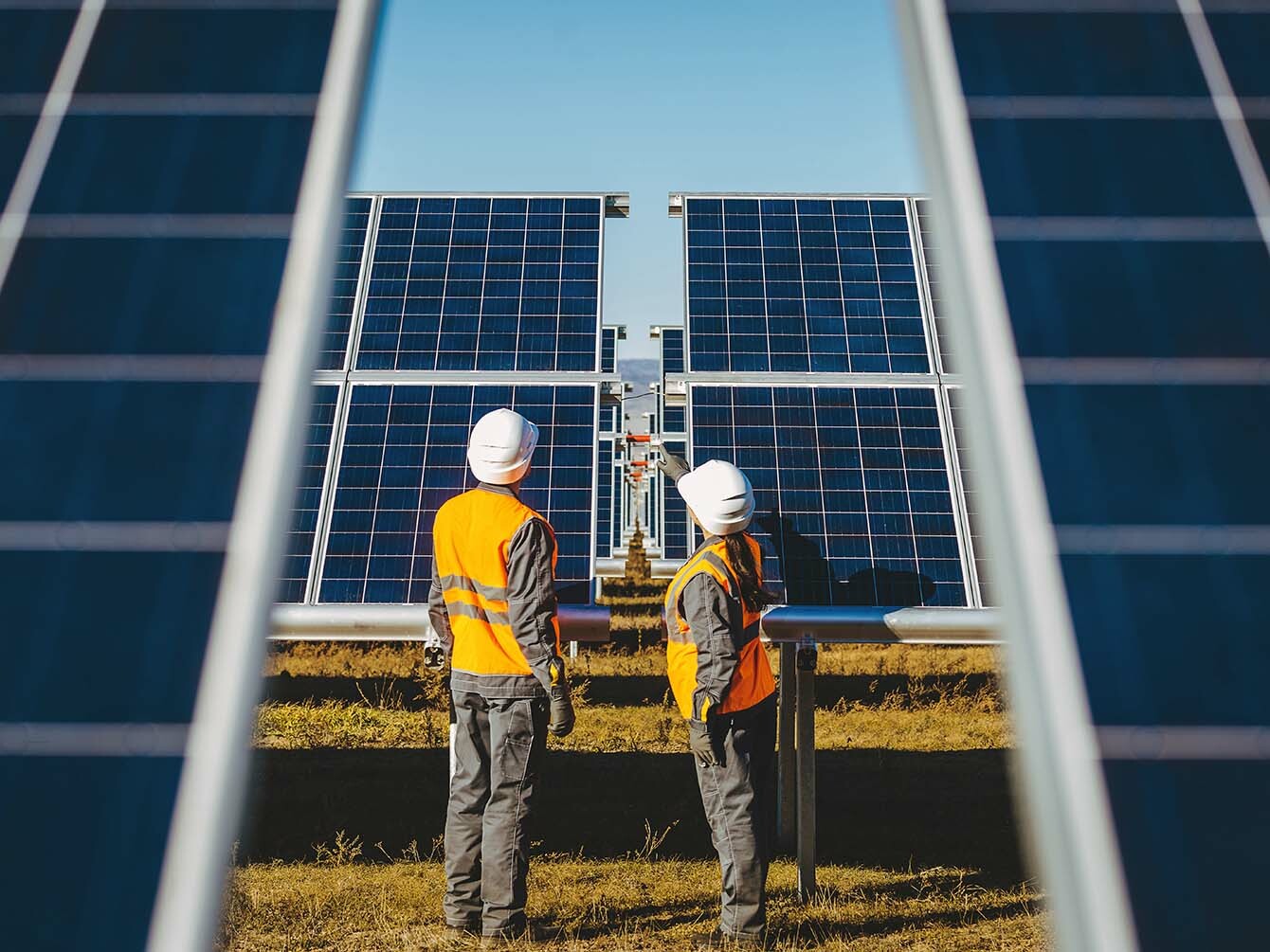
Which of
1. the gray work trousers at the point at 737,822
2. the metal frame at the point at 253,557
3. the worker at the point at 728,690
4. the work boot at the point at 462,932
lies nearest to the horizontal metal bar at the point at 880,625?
the worker at the point at 728,690

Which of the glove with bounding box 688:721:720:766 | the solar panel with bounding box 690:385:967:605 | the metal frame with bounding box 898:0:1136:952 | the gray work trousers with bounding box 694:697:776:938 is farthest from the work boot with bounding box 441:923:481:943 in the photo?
the metal frame with bounding box 898:0:1136:952

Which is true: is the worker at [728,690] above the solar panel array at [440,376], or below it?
below

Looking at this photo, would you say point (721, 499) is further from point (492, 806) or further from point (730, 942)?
point (730, 942)

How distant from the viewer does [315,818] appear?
614 centimetres

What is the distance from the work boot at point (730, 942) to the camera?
4.20 m

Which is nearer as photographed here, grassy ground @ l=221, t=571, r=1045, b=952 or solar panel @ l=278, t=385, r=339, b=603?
grassy ground @ l=221, t=571, r=1045, b=952

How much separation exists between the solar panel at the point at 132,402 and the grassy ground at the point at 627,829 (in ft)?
10.1

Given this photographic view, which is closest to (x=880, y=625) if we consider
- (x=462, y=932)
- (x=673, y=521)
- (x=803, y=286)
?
(x=462, y=932)

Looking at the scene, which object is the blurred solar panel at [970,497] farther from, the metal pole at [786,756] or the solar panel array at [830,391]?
the metal pole at [786,756]

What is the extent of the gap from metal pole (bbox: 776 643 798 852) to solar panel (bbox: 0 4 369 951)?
12.4ft

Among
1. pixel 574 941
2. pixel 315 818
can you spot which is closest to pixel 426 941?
pixel 574 941

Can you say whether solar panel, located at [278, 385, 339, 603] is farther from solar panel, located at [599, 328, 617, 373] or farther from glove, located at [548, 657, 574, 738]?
glove, located at [548, 657, 574, 738]

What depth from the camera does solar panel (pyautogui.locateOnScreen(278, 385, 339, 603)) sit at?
6.85 m

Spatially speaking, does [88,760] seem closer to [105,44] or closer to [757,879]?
[105,44]
